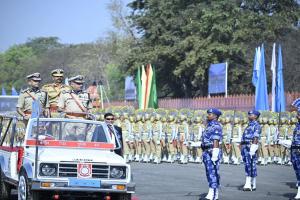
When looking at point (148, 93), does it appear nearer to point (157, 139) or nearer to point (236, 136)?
point (157, 139)

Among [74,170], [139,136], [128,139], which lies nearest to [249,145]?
[74,170]

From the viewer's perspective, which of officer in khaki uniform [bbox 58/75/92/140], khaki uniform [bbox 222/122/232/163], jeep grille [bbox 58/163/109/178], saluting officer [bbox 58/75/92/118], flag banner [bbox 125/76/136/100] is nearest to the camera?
jeep grille [bbox 58/163/109/178]

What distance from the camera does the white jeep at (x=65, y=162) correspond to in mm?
11906

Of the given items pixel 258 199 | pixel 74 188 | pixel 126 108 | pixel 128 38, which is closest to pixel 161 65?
pixel 128 38

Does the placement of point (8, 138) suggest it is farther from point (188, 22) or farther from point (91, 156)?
point (188, 22)

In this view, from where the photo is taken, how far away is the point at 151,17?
53.8 meters

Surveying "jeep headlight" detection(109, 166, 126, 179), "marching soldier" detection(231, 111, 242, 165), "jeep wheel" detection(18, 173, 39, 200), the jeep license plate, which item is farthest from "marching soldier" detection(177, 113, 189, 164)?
the jeep license plate

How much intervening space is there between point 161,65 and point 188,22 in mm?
5208

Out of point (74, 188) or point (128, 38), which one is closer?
point (74, 188)

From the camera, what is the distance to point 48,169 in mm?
11953

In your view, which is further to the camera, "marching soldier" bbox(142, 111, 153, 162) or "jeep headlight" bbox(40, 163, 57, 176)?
"marching soldier" bbox(142, 111, 153, 162)

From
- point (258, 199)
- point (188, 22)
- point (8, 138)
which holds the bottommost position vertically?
point (258, 199)

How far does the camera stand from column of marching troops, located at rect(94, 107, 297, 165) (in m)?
28.8

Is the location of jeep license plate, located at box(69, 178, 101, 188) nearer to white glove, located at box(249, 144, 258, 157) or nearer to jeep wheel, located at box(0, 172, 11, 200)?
jeep wheel, located at box(0, 172, 11, 200)
